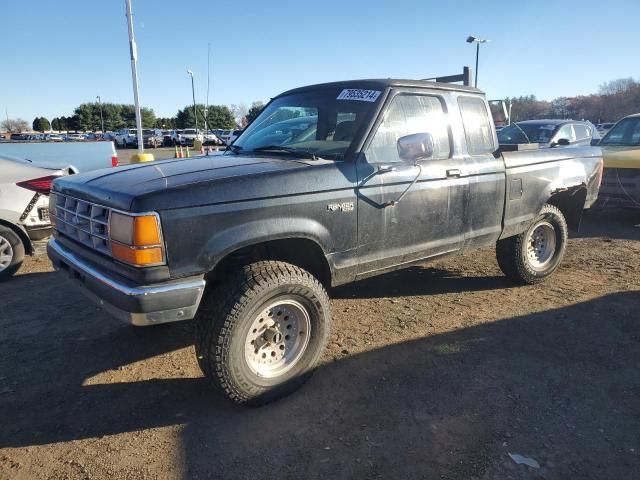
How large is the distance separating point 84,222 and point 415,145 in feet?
7.19

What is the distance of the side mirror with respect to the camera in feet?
10.3

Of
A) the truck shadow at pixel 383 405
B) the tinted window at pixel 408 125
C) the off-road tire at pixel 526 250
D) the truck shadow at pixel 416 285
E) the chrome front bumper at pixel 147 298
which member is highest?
the tinted window at pixel 408 125

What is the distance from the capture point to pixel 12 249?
520 centimetres

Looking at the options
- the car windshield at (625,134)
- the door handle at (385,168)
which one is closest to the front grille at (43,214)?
the door handle at (385,168)

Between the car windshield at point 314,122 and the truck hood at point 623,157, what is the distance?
6491mm

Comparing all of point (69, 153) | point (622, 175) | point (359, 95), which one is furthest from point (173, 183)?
point (622, 175)

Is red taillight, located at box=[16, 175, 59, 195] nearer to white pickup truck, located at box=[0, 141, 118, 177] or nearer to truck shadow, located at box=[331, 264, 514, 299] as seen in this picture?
white pickup truck, located at box=[0, 141, 118, 177]

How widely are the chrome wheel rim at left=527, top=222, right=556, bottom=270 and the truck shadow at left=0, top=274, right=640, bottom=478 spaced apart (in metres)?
1.17

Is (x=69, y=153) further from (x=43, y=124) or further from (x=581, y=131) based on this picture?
(x=43, y=124)

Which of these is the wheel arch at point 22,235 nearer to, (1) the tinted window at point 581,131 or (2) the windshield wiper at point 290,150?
(2) the windshield wiper at point 290,150

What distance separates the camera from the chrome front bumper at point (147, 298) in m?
2.50

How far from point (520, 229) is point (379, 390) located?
2.44 meters

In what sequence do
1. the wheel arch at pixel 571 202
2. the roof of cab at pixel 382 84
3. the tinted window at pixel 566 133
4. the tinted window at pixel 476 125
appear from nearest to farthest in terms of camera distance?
the roof of cab at pixel 382 84
the tinted window at pixel 476 125
the wheel arch at pixel 571 202
the tinted window at pixel 566 133

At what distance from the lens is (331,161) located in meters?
3.26
